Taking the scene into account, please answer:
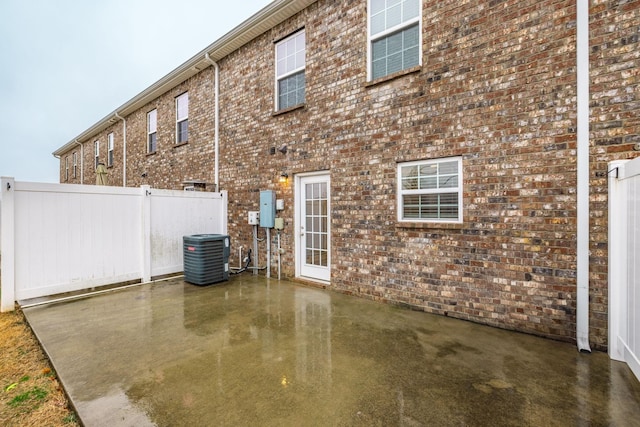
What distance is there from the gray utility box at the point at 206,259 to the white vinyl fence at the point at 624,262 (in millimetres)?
6150

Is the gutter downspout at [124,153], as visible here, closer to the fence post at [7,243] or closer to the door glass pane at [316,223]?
the fence post at [7,243]

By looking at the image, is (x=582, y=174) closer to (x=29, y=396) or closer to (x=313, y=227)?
(x=313, y=227)

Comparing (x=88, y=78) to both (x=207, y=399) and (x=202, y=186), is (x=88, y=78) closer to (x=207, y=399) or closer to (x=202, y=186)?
(x=202, y=186)

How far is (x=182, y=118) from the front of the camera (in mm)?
9406

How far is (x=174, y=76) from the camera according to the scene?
8.88 meters

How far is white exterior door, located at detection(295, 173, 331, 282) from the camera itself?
19.0 feet

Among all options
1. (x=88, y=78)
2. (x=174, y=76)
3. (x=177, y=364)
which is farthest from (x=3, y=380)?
(x=88, y=78)

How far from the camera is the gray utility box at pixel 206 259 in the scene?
598 centimetres

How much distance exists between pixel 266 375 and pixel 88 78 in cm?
8451

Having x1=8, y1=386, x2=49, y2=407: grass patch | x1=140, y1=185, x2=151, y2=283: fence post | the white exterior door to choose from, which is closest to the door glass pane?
the white exterior door

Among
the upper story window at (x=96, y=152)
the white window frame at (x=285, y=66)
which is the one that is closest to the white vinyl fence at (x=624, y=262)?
the white window frame at (x=285, y=66)

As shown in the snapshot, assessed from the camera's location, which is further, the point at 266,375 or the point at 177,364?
the point at 177,364

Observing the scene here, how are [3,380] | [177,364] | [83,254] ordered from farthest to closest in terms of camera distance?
1. [83,254]
2. [177,364]
3. [3,380]

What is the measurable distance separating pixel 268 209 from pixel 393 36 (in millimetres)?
4041
